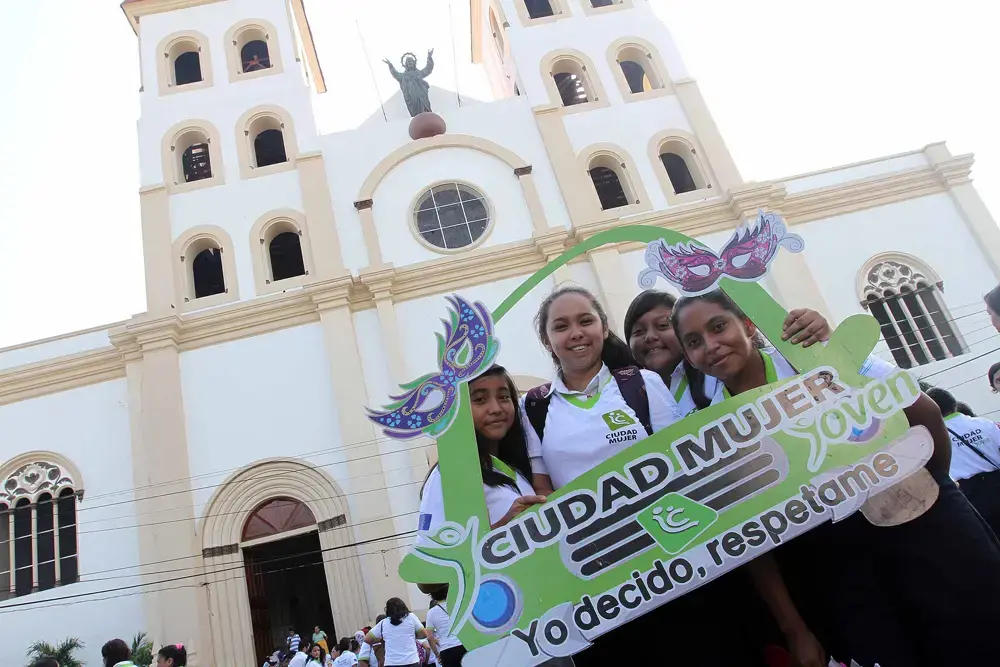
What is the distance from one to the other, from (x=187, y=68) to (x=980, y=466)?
17409mm

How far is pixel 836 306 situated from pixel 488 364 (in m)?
12.2

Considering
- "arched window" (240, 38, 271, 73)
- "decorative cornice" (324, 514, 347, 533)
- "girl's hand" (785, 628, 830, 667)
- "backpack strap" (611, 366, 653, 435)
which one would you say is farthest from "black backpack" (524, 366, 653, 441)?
"arched window" (240, 38, 271, 73)

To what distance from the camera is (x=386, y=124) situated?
580 inches

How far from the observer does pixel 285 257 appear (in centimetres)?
1409

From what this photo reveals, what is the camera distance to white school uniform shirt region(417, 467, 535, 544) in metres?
2.70

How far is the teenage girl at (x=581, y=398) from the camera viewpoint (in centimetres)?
276

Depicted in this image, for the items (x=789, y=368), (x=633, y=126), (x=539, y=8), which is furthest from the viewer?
(x=539, y=8)

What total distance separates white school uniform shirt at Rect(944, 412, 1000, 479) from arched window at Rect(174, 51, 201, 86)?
651 inches

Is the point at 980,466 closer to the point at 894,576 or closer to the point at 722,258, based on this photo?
the point at 894,576

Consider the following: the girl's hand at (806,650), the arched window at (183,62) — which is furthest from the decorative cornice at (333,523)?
the arched window at (183,62)

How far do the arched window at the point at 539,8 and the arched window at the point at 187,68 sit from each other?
8.15 meters

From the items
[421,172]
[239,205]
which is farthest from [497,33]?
[239,205]

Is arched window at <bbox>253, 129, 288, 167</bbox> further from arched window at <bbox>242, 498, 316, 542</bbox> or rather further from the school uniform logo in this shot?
the school uniform logo

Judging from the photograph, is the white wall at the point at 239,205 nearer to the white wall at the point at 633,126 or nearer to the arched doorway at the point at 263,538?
the arched doorway at the point at 263,538
